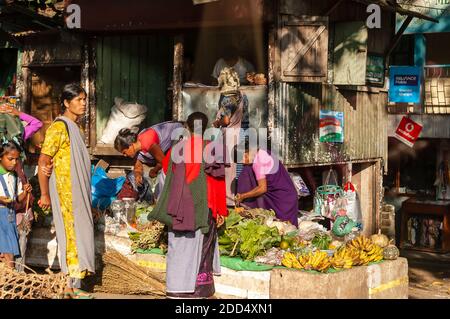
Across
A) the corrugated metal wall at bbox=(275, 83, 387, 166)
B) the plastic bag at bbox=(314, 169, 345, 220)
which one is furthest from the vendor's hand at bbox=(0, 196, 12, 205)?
the plastic bag at bbox=(314, 169, 345, 220)

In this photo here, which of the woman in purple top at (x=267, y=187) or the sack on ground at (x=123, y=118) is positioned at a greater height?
the sack on ground at (x=123, y=118)

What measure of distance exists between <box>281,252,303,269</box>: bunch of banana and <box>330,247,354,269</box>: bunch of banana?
1.15 ft

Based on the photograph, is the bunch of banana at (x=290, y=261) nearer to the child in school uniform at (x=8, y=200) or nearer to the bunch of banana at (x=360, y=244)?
the bunch of banana at (x=360, y=244)

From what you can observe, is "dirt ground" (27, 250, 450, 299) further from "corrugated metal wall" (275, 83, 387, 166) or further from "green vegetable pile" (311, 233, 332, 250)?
"corrugated metal wall" (275, 83, 387, 166)

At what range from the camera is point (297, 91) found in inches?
404

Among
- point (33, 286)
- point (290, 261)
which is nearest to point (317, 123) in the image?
point (290, 261)

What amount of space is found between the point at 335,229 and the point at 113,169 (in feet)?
12.6

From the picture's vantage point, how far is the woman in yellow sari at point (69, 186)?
661 cm

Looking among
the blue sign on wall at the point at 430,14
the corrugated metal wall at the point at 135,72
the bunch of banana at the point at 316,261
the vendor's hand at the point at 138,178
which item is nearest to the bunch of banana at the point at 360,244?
the bunch of banana at the point at 316,261

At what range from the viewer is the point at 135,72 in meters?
11.5

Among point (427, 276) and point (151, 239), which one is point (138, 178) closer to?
point (151, 239)

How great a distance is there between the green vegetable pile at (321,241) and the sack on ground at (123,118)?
378 centimetres

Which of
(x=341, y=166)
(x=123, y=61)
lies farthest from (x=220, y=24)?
(x=341, y=166)

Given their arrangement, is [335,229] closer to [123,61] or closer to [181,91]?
[181,91]
